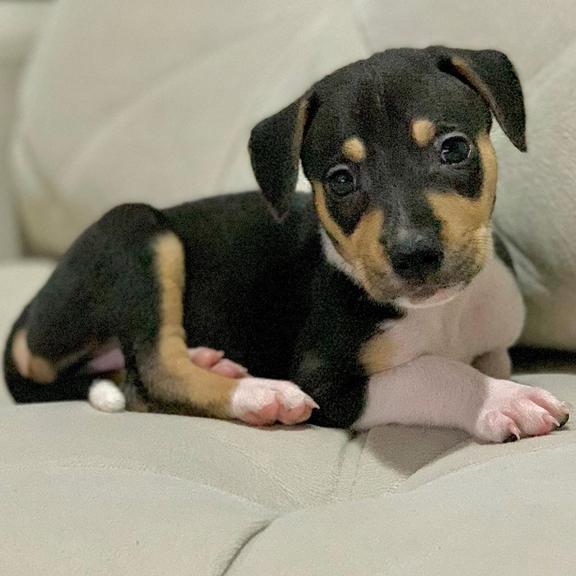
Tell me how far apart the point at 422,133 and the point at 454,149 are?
0.07 meters

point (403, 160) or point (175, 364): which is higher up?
point (403, 160)

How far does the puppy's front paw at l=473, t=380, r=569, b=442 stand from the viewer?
5.33 ft

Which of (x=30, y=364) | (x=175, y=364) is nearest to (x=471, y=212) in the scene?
(x=175, y=364)

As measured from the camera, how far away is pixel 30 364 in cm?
233

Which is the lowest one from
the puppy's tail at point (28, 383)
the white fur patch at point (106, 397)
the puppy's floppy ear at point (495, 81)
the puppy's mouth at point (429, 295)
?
the puppy's tail at point (28, 383)

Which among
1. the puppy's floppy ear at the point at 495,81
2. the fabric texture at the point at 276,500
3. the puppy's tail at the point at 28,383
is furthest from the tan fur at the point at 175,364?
the puppy's floppy ear at the point at 495,81

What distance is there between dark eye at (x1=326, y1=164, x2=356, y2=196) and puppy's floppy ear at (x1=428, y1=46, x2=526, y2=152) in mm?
292

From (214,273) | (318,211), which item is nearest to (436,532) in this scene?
(318,211)

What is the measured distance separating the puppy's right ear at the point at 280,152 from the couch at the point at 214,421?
0.48m

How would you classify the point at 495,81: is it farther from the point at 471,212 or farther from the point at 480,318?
the point at 480,318

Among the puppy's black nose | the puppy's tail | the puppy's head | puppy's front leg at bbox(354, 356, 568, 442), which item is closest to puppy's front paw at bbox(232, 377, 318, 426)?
puppy's front leg at bbox(354, 356, 568, 442)

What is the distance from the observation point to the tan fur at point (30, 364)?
2.31m

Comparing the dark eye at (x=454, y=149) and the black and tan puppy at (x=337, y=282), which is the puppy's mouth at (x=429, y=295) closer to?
the black and tan puppy at (x=337, y=282)

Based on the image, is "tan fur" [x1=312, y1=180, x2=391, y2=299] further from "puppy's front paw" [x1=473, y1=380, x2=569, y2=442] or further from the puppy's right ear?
Answer: "puppy's front paw" [x1=473, y1=380, x2=569, y2=442]
